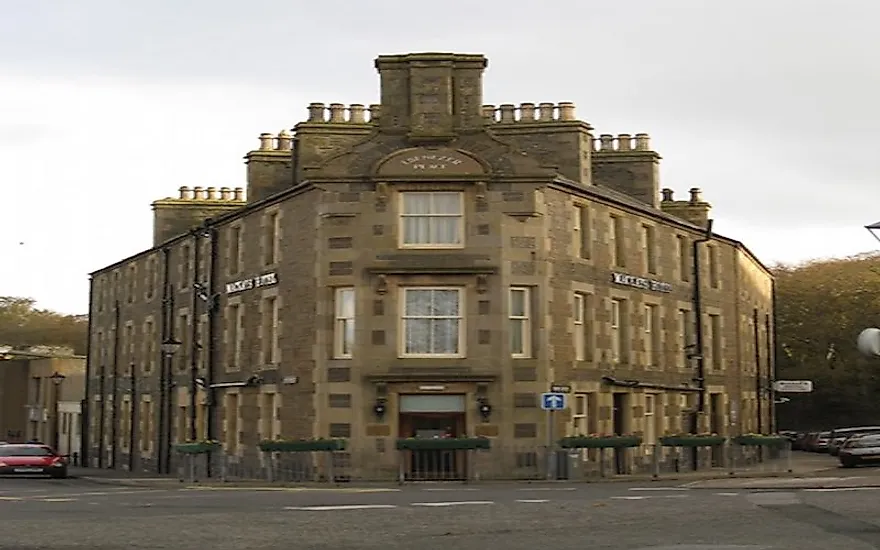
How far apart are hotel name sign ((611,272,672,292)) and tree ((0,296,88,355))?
6234cm

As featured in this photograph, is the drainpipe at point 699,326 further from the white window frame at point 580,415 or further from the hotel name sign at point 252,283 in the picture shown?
the hotel name sign at point 252,283

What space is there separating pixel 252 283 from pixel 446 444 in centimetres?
985

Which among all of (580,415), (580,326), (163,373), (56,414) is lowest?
(580,415)

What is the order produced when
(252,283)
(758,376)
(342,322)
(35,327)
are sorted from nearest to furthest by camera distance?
1. (342,322)
2. (252,283)
3. (758,376)
4. (35,327)

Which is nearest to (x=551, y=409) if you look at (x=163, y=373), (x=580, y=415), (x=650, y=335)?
(x=580, y=415)

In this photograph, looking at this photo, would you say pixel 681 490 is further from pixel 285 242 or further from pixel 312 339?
pixel 285 242

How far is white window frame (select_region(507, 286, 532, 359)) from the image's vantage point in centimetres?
3434

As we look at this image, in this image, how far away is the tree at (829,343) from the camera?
2987 inches

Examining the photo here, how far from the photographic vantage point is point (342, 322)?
34.7m

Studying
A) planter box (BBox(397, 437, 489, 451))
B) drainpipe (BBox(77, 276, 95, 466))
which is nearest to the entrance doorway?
planter box (BBox(397, 437, 489, 451))

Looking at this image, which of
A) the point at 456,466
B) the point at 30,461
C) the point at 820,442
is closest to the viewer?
the point at 456,466

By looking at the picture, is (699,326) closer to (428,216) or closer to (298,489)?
(428,216)

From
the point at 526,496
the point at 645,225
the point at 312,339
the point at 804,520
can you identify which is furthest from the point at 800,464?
the point at 804,520

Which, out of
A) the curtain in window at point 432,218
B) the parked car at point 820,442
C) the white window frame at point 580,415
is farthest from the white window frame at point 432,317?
the parked car at point 820,442
